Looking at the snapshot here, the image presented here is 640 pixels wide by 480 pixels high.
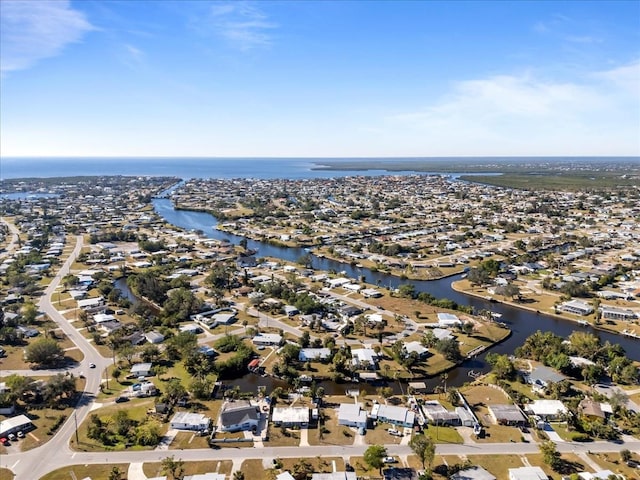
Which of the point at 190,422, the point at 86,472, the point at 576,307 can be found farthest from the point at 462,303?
the point at 86,472

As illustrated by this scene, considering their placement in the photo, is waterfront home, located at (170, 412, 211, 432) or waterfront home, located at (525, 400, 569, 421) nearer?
waterfront home, located at (170, 412, 211, 432)

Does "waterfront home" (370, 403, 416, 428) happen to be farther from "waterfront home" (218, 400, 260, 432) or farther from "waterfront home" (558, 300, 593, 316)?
"waterfront home" (558, 300, 593, 316)

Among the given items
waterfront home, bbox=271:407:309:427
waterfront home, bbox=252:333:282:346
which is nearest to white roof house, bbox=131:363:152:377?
waterfront home, bbox=252:333:282:346

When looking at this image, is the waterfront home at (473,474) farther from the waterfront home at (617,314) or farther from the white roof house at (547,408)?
the waterfront home at (617,314)

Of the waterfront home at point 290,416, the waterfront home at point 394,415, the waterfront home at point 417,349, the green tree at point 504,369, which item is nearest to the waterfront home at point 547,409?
the green tree at point 504,369

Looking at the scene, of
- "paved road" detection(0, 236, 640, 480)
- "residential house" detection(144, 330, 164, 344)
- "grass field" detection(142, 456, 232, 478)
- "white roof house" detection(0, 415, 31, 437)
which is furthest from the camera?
"residential house" detection(144, 330, 164, 344)

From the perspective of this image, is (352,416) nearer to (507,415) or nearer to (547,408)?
(507,415)

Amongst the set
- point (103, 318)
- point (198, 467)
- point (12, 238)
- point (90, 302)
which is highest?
point (12, 238)

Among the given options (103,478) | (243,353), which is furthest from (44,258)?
(103,478)
